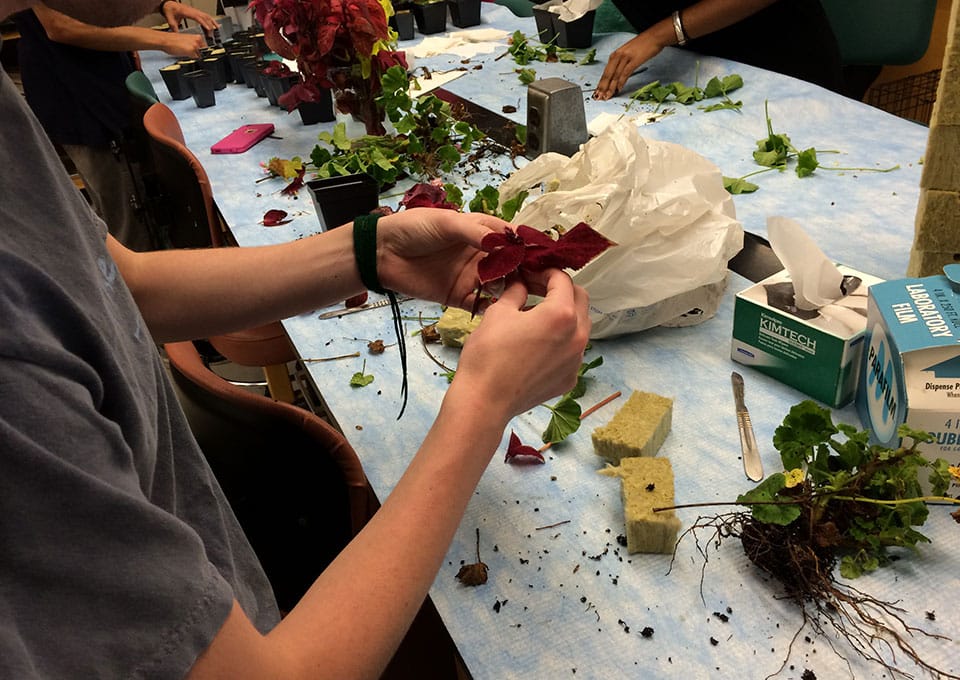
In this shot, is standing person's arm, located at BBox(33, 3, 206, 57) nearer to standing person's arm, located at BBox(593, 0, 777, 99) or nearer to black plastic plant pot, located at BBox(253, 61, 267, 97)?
black plastic plant pot, located at BBox(253, 61, 267, 97)

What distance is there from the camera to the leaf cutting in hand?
1.94 meters

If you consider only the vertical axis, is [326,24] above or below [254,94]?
above

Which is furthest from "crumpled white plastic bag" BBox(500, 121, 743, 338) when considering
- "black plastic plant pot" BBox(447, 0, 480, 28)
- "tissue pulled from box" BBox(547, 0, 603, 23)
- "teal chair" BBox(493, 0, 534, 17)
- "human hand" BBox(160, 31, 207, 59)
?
"teal chair" BBox(493, 0, 534, 17)

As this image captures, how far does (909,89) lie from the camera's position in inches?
143

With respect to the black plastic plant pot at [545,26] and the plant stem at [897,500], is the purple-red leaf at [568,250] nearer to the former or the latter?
the plant stem at [897,500]

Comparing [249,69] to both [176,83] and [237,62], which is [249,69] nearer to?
[237,62]

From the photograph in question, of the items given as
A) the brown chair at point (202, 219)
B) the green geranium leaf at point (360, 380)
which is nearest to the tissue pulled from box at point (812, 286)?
the green geranium leaf at point (360, 380)

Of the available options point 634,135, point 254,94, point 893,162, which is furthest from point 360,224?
point 254,94

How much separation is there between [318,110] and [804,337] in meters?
1.99

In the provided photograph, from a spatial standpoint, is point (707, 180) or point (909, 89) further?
point (909, 89)

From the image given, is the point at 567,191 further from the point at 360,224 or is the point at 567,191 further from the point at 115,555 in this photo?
the point at 115,555

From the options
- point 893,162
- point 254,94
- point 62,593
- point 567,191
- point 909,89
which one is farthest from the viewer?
point 909,89

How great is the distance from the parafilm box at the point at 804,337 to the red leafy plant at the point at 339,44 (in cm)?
134

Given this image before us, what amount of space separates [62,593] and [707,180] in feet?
4.02
